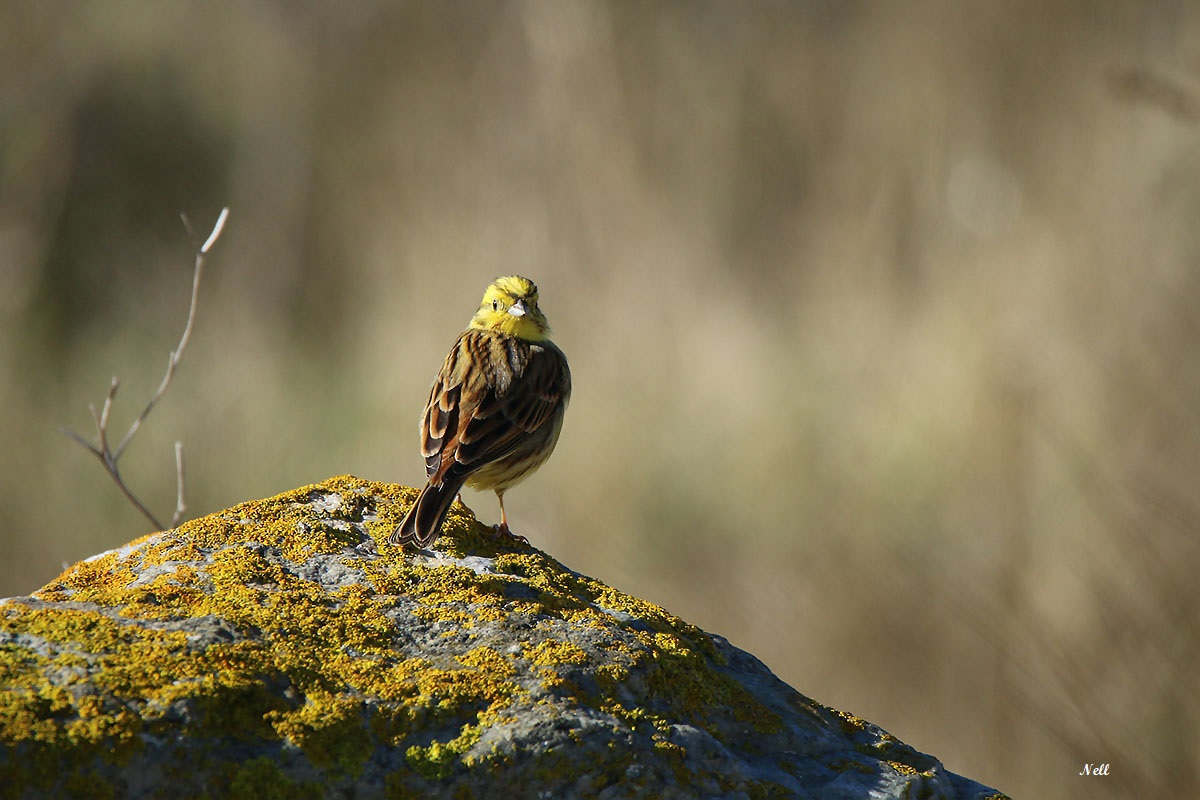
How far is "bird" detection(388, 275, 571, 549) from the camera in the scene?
4148 millimetres

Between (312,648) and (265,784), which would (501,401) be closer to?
(312,648)

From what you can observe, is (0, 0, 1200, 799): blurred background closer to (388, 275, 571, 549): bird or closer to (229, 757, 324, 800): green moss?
(388, 275, 571, 549): bird

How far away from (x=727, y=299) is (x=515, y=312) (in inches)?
99.9

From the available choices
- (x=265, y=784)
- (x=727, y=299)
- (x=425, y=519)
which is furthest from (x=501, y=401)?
(x=727, y=299)

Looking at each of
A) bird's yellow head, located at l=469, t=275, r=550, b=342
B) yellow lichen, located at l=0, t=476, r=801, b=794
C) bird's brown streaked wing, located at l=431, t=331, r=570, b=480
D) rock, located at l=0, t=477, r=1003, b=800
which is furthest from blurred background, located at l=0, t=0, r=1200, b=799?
yellow lichen, located at l=0, t=476, r=801, b=794

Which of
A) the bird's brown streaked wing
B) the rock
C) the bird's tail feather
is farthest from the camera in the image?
the bird's brown streaked wing

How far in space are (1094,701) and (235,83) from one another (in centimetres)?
770

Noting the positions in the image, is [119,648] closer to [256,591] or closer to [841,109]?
[256,591]

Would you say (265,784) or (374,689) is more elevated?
(374,689)

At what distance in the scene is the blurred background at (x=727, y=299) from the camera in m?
5.71

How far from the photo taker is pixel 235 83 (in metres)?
9.69

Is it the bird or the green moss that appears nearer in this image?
the green moss

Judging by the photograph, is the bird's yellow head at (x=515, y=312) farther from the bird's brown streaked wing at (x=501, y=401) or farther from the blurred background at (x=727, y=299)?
the blurred background at (x=727, y=299)

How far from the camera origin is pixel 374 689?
2.39 m
